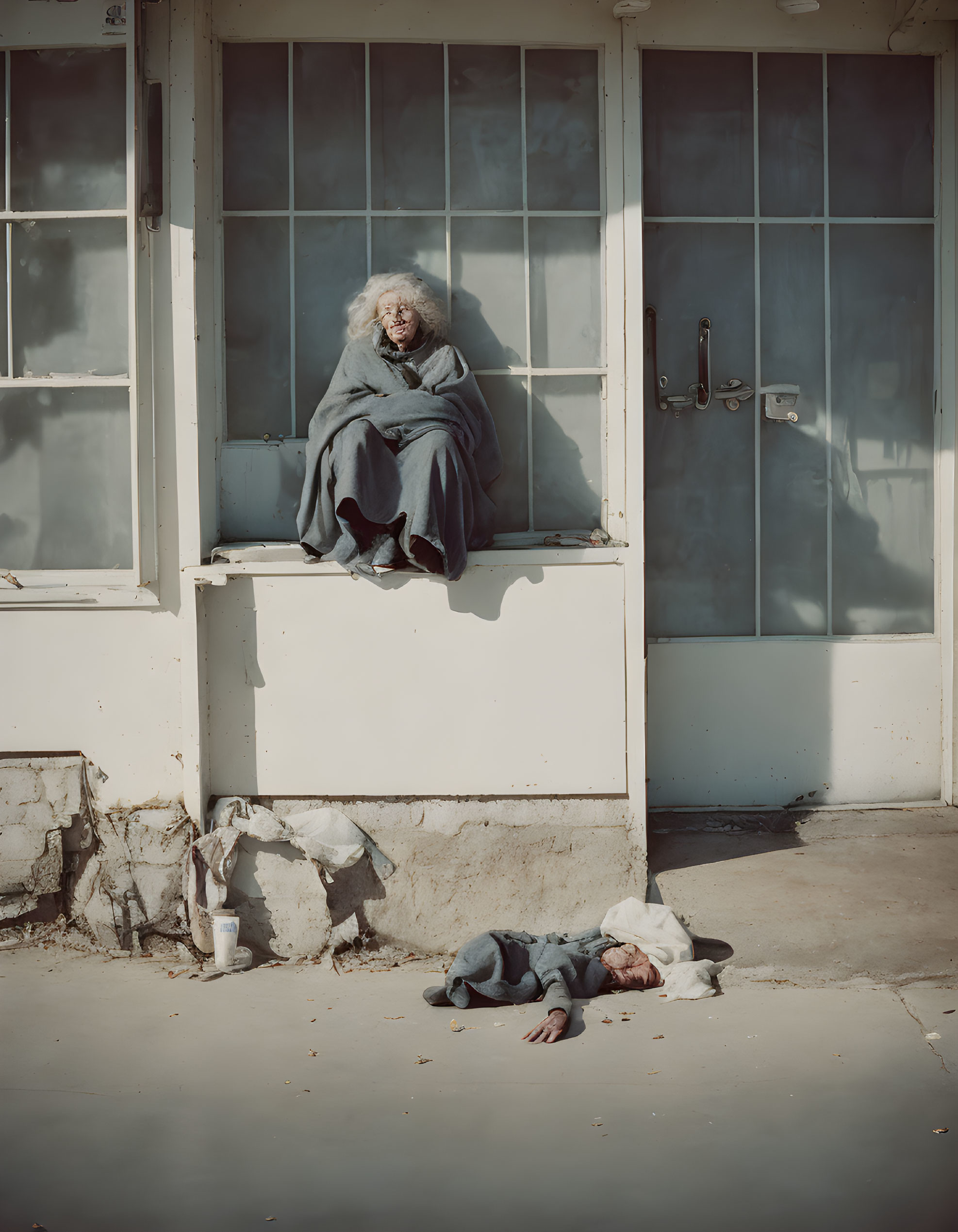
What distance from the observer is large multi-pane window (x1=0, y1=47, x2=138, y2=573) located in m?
3.30

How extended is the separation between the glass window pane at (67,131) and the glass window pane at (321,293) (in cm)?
61

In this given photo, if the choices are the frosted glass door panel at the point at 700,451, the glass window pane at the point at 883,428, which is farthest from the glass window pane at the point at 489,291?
the glass window pane at the point at 883,428

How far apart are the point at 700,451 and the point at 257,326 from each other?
5.44ft

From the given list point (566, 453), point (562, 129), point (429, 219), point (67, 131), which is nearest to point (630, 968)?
point (566, 453)

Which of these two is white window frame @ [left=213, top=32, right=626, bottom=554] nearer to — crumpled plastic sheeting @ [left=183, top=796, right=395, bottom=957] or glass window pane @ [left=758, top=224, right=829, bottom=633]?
glass window pane @ [left=758, top=224, right=829, bottom=633]

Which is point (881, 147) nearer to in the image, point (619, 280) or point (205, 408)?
point (619, 280)

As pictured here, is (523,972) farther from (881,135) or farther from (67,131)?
(881,135)

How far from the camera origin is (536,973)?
301 centimetres

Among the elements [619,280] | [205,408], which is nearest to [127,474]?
[205,408]

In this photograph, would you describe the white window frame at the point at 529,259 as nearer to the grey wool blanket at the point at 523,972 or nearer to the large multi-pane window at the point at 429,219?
the large multi-pane window at the point at 429,219

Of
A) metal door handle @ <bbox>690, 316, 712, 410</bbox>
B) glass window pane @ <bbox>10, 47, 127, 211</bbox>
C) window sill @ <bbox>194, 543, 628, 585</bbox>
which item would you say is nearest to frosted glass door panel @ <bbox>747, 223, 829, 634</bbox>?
metal door handle @ <bbox>690, 316, 712, 410</bbox>

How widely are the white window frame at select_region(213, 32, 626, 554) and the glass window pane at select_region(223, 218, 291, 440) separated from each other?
0.9 inches

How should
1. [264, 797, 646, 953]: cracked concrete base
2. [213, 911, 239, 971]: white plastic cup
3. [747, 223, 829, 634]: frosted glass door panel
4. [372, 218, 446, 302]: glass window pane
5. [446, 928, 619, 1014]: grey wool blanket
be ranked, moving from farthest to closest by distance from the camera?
[747, 223, 829, 634]: frosted glass door panel < [372, 218, 446, 302]: glass window pane < [264, 797, 646, 953]: cracked concrete base < [213, 911, 239, 971]: white plastic cup < [446, 928, 619, 1014]: grey wool blanket

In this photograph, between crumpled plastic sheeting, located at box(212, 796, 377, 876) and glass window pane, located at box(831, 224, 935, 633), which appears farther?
glass window pane, located at box(831, 224, 935, 633)
